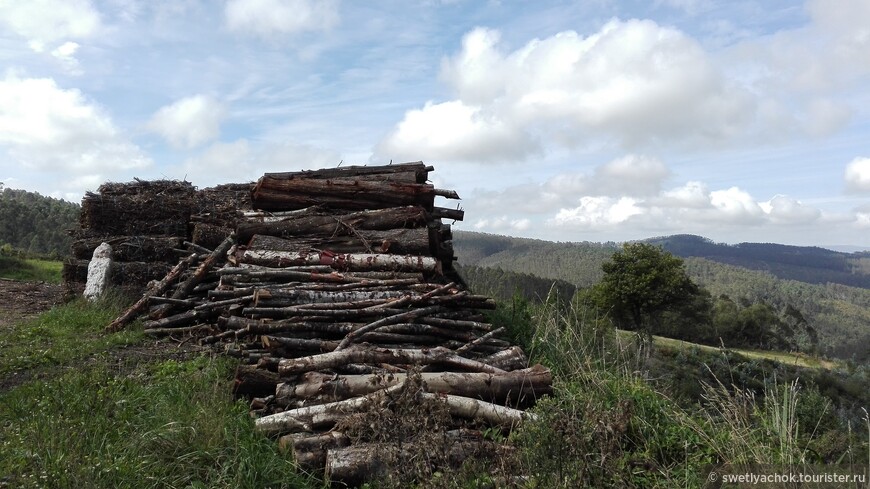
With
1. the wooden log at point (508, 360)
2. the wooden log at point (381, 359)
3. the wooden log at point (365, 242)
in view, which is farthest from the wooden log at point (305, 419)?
the wooden log at point (365, 242)

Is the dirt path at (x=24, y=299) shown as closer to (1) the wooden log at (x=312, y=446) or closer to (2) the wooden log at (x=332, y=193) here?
(2) the wooden log at (x=332, y=193)

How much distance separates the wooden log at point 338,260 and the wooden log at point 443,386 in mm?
2987

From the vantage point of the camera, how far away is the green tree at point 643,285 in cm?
4234

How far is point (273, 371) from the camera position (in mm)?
5793

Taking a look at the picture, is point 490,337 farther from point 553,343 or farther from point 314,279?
point 314,279

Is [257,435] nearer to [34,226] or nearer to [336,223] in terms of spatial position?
[336,223]

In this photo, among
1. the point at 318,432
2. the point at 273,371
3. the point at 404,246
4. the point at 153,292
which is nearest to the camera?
the point at 318,432

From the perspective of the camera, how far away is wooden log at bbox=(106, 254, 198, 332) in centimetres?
909

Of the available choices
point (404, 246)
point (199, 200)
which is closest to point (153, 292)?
point (199, 200)

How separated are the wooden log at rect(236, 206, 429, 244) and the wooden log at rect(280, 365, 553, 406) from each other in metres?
3.88

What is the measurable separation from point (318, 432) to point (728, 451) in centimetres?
351

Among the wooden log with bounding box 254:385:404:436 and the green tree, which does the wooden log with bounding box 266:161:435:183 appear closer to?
the wooden log with bounding box 254:385:404:436

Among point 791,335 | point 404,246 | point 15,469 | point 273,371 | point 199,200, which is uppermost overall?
point 199,200

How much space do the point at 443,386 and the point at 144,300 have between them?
23.1 ft
